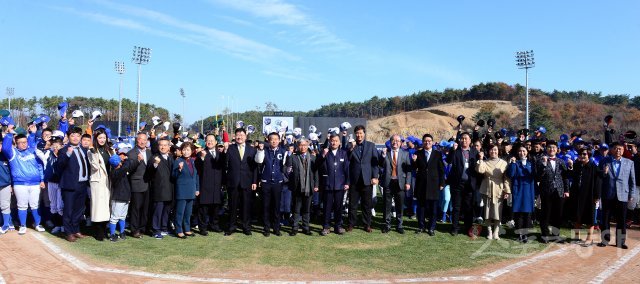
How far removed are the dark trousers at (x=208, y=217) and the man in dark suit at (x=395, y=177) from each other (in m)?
3.36

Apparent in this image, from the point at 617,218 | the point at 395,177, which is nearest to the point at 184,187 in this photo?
the point at 395,177

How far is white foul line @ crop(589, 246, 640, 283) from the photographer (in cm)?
590

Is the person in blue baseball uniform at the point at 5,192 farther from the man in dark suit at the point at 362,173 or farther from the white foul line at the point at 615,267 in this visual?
the white foul line at the point at 615,267

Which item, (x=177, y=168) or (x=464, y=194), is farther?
(x=464, y=194)

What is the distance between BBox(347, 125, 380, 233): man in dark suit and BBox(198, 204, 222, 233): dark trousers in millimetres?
2665

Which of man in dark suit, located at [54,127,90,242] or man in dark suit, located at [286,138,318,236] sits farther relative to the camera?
man in dark suit, located at [286,138,318,236]

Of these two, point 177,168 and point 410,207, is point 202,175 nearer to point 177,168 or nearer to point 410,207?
point 177,168

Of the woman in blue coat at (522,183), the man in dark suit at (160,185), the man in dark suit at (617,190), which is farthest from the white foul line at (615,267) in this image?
the man in dark suit at (160,185)

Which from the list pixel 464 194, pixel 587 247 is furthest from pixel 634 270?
pixel 464 194

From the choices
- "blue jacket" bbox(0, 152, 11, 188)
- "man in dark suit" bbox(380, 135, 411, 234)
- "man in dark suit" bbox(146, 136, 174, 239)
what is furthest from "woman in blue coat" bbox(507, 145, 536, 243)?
"blue jacket" bbox(0, 152, 11, 188)

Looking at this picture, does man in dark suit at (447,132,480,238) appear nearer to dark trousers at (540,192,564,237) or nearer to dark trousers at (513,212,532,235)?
dark trousers at (513,212,532,235)

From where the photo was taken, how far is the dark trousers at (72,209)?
7379 mm

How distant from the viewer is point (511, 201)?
8.29m

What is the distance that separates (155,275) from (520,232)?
6536 mm
